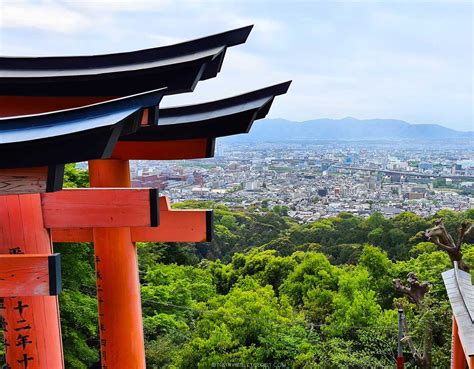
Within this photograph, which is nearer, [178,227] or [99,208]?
[99,208]

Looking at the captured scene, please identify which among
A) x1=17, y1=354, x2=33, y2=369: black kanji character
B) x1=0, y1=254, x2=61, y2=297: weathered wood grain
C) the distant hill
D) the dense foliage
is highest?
the distant hill

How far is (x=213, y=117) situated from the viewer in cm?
289

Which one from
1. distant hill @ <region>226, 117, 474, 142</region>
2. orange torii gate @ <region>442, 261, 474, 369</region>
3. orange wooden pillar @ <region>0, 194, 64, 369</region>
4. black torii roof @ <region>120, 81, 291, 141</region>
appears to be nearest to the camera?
orange wooden pillar @ <region>0, 194, 64, 369</region>

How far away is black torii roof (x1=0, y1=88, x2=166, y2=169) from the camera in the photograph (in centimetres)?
174

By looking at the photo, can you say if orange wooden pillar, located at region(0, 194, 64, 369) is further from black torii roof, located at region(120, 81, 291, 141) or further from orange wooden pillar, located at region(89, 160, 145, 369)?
black torii roof, located at region(120, 81, 291, 141)

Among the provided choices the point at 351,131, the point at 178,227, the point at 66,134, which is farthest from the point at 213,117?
the point at 351,131

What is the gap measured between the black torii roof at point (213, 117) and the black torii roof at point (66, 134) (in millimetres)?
1021

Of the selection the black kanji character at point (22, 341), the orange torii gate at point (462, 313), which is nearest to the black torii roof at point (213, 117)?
the black kanji character at point (22, 341)

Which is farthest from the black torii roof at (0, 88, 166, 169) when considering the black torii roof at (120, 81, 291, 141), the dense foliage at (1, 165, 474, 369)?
the dense foliage at (1, 165, 474, 369)

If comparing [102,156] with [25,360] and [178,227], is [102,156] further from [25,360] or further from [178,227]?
[178,227]

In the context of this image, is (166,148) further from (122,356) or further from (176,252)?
(176,252)

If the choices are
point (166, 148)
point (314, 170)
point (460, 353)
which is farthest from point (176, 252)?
point (314, 170)

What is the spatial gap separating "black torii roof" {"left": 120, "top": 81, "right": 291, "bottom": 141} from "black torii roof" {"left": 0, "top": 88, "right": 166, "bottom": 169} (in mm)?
1021

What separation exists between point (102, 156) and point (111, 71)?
93 cm
